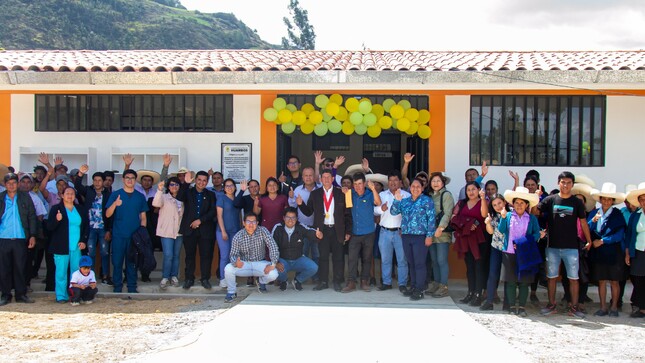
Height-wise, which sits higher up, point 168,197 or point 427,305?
point 168,197

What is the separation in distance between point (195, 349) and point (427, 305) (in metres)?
3.21

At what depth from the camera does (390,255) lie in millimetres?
8945

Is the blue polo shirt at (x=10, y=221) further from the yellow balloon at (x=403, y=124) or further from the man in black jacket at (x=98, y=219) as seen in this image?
the yellow balloon at (x=403, y=124)

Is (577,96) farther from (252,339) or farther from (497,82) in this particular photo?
(252,339)

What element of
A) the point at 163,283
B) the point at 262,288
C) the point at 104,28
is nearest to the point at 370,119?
the point at 262,288

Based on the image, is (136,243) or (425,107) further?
(425,107)

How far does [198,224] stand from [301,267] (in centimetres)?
157

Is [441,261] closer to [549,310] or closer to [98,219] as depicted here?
[549,310]

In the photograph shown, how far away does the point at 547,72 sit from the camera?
29.7 ft

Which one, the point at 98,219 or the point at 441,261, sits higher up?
the point at 98,219

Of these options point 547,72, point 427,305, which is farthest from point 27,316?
point 547,72

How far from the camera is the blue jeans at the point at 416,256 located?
336 inches

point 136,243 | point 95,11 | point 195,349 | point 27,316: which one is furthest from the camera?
point 95,11

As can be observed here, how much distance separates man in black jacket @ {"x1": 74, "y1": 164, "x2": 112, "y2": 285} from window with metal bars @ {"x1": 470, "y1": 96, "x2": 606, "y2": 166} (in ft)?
18.5
